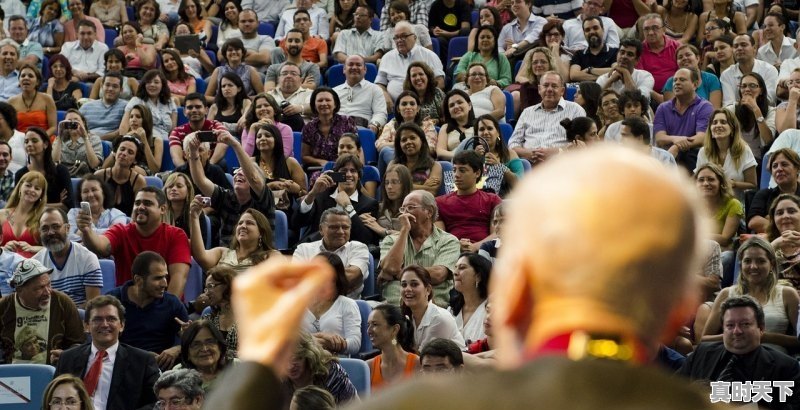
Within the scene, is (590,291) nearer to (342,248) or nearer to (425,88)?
(342,248)

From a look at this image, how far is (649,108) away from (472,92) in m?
1.38

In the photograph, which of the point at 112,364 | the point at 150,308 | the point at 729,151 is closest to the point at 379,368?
the point at 112,364

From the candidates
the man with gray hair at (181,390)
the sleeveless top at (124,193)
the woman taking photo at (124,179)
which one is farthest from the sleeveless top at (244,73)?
the man with gray hair at (181,390)

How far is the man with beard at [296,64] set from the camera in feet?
37.1

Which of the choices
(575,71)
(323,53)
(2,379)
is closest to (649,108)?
(575,71)

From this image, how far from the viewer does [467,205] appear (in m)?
8.20

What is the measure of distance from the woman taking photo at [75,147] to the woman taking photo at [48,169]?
1.45ft

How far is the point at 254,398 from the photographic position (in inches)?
Result: 41.6

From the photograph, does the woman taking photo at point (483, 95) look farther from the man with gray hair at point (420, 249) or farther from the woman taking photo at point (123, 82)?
the woman taking photo at point (123, 82)

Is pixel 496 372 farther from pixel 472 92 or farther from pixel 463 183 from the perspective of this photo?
pixel 472 92

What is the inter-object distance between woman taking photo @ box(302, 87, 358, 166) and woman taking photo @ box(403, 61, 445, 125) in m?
0.62

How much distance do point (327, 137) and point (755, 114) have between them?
306cm

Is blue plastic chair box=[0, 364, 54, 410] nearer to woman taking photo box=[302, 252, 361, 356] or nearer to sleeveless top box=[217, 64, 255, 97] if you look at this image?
woman taking photo box=[302, 252, 361, 356]

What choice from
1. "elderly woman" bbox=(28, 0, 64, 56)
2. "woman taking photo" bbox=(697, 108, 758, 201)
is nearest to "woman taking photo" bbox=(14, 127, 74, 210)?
"elderly woman" bbox=(28, 0, 64, 56)
